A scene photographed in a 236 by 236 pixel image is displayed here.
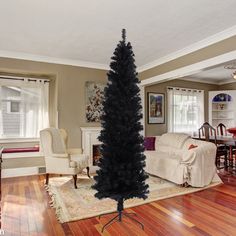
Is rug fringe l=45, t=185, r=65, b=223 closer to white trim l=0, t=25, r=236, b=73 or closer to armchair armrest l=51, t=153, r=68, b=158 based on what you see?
armchair armrest l=51, t=153, r=68, b=158

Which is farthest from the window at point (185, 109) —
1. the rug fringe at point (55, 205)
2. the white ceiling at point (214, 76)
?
the rug fringe at point (55, 205)

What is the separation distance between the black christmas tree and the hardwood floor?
39cm

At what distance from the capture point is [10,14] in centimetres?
261

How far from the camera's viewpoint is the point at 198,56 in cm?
355

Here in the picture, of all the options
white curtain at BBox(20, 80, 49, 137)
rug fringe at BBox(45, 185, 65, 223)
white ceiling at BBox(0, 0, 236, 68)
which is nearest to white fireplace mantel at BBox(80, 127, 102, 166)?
white curtain at BBox(20, 80, 49, 137)

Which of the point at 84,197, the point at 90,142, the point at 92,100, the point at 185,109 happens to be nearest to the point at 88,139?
the point at 90,142

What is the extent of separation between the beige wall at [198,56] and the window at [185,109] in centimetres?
167

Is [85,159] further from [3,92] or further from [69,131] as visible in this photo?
[3,92]

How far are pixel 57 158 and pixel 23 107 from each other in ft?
5.96

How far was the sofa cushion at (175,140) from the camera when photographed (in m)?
4.30

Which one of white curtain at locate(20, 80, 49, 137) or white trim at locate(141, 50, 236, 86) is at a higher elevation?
white trim at locate(141, 50, 236, 86)

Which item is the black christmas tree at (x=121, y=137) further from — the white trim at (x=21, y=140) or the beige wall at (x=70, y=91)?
the white trim at (x=21, y=140)

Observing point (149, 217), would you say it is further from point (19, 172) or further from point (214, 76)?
point (214, 76)

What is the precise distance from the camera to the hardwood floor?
2141 mm
